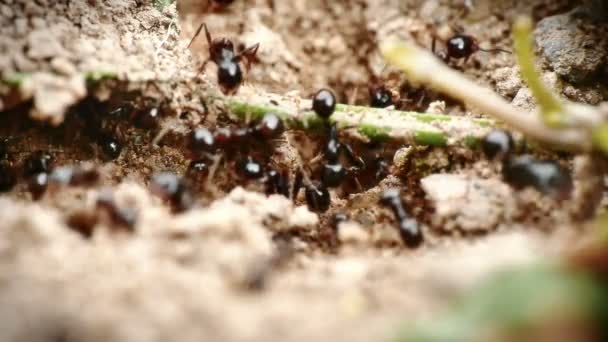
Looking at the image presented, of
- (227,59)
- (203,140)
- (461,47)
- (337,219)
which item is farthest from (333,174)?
(461,47)

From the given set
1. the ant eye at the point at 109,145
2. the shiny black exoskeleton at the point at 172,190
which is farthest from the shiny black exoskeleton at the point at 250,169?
the ant eye at the point at 109,145

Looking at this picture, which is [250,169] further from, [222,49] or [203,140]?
[222,49]

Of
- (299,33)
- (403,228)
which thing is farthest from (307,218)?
(299,33)

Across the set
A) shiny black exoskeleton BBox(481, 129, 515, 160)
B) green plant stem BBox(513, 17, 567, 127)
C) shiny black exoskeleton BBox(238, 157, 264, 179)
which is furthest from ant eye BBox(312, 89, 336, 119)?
green plant stem BBox(513, 17, 567, 127)

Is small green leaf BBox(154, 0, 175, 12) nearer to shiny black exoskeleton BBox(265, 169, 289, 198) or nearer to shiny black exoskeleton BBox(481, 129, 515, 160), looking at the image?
shiny black exoskeleton BBox(265, 169, 289, 198)

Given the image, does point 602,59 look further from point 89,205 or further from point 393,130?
point 89,205
